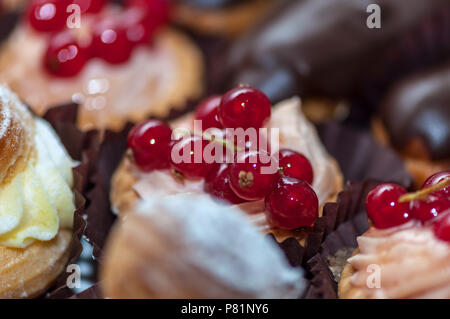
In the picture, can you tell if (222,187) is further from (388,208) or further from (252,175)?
(388,208)

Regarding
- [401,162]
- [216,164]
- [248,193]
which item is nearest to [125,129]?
[216,164]

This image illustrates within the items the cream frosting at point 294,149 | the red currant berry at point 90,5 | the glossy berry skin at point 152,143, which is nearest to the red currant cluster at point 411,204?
the cream frosting at point 294,149

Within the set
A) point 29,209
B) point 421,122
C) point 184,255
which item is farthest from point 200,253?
point 421,122

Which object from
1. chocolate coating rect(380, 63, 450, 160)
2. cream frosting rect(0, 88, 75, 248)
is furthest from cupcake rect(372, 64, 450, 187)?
cream frosting rect(0, 88, 75, 248)

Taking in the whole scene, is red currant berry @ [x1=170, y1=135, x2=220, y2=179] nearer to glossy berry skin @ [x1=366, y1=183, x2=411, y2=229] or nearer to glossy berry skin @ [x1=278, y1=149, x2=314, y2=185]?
glossy berry skin @ [x1=278, y1=149, x2=314, y2=185]

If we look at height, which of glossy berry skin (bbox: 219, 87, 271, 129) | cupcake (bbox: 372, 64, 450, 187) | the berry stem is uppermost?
glossy berry skin (bbox: 219, 87, 271, 129)

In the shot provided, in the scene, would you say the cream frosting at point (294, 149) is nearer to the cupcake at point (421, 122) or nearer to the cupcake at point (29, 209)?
the cupcake at point (29, 209)
